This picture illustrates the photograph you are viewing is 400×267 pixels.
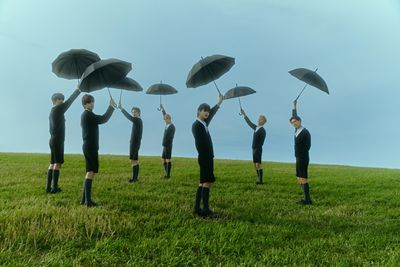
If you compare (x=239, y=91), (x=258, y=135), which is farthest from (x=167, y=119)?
(x=258, y=135)

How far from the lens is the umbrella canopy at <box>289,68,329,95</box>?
12656 millimetres

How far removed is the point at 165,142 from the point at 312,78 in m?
7.88

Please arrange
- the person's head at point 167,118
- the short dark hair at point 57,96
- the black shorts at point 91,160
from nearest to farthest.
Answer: the black shorts at point 91,160 < the short dark hair at point 57,96 < the person's head at point 167,118

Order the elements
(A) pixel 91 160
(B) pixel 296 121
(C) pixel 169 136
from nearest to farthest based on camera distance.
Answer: (A) pixel 91 160
(B) pixel 296 121
(C) pixel 169 136

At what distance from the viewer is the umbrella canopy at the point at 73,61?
1175cm

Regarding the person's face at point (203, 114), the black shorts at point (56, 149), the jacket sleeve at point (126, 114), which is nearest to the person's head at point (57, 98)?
the black shorts at point (56, 149)

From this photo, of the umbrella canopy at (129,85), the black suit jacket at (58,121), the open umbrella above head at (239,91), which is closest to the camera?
the black suit jacket at (58,121)

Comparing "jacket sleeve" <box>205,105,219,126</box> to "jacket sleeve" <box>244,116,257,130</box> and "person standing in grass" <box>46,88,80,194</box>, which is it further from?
"jacket sleeve" <box>244,116,257,130</box>

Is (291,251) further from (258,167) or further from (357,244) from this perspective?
(258,167)

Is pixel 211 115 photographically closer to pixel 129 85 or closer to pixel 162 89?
pixel 129 85

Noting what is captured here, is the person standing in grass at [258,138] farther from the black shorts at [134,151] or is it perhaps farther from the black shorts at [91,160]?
the black shorts at [91,160]

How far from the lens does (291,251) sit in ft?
25.7

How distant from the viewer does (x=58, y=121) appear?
1248 centimetres

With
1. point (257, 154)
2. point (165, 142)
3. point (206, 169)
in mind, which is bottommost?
point (206, 169)
